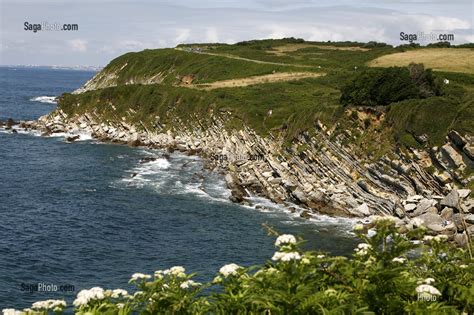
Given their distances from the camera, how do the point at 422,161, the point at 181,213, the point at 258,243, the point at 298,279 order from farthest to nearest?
the point at 181,213, the point at 422,161, the point at 258,243, the point at 298,279

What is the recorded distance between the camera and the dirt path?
103 m

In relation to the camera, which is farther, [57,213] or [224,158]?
[224,158]

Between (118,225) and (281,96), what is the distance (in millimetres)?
45300

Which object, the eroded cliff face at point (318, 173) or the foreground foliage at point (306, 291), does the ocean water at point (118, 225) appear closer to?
the eroded cliff face at point (318, 173)

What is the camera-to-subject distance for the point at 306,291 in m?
9.84

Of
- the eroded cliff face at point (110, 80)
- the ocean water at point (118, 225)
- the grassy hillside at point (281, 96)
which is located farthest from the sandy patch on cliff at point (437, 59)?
the eroded cliff face at point (110, 80)

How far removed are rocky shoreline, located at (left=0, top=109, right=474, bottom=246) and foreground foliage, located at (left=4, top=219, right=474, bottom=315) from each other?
25.1m

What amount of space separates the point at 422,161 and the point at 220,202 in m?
21.0

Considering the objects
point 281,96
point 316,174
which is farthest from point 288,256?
point 281,96

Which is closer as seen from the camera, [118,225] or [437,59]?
[118,225]

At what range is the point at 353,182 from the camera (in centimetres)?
5334

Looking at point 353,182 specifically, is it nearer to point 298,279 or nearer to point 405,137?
point 405,137

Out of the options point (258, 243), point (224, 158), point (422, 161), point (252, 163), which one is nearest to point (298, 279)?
point (258, 243)

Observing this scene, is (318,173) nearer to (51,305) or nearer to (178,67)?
(51,305)
